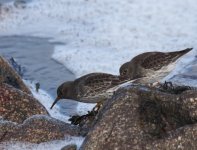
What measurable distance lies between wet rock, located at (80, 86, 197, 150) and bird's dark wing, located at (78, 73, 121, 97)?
206cm

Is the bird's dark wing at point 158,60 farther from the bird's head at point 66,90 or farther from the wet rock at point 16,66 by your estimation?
the wet rock at point 16,66

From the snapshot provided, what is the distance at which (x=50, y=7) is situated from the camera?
18328 mm

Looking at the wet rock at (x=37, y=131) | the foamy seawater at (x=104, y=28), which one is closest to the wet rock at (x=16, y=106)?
the wet rock at (x=37, y=131)

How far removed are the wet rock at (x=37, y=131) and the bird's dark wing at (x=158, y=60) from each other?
1.90 meters

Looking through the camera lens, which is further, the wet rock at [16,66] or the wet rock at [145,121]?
the wet rock at [16,66]

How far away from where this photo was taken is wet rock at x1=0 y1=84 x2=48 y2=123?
7699 mm

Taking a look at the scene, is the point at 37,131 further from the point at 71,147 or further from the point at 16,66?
the point at 16,66

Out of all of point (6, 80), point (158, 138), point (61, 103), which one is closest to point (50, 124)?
point (158, 138)

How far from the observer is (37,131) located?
6.54 meters

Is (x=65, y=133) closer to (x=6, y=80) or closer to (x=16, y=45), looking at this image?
(x=6, y=80)

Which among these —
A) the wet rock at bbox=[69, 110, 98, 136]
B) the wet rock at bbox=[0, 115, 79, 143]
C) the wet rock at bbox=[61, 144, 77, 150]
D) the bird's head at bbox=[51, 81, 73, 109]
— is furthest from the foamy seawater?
the wet rock at bbox=[61, 144, 77, 150]

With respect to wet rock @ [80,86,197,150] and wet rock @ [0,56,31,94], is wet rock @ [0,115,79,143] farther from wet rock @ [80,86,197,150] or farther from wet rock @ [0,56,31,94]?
wet rock @ [0,56,31,94]

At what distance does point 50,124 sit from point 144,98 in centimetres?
148

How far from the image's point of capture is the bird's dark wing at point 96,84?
764 centimetres
